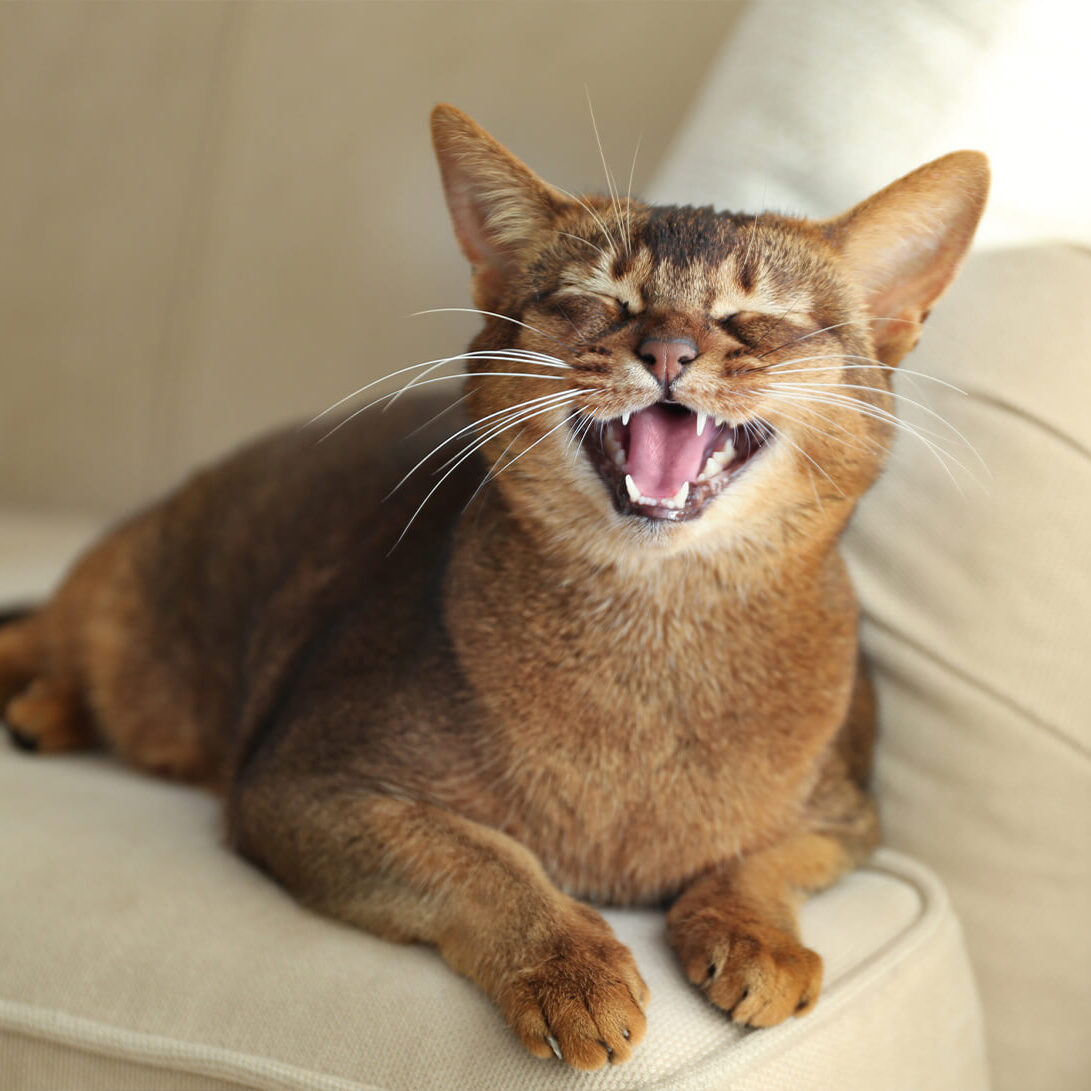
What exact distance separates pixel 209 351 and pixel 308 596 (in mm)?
970

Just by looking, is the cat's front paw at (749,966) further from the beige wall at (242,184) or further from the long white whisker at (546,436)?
the beige wall at (242,184)

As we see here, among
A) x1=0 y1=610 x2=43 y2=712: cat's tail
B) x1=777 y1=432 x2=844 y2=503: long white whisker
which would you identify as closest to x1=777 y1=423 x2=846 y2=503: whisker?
x1=777 y1=432 x2=844 y2=503: long white whisker

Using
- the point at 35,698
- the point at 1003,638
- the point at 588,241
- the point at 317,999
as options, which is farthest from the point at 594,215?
the point at 35,698

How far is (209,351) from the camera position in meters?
2.16

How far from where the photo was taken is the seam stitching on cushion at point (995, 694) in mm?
1133

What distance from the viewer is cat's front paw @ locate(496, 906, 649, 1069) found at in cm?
78

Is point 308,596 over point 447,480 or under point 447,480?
under

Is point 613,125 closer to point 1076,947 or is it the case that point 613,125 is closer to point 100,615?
point 100,615

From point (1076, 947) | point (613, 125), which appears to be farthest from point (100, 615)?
point (1076, 947)

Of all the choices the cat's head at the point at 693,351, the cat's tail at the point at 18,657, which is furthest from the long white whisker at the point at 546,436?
the cat's tail at the point at 18,657

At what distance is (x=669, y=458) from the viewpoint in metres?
0.94

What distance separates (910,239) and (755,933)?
62cm

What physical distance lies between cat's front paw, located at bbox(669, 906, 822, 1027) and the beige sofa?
0.02 meters

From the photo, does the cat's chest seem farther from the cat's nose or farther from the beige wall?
the beige wall
